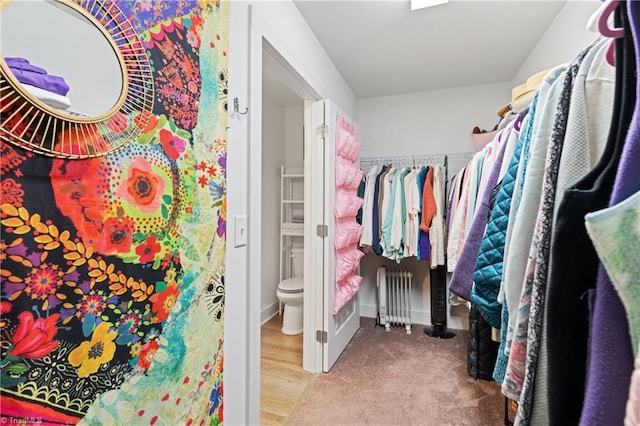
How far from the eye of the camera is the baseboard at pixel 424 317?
2.90m

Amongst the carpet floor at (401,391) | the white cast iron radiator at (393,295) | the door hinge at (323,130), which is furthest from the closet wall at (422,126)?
the door hinge at (323,130)

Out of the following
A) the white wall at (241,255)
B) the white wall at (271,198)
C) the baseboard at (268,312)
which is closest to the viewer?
the white wall at (241,255)

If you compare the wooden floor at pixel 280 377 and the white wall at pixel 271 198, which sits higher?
the white wall at pixel 271 198

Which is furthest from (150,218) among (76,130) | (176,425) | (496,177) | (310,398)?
(310,398)

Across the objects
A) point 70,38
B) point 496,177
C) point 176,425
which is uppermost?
point 70,38

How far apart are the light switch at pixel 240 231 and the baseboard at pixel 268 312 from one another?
7.18 feet

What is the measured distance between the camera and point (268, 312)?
10.7 feet

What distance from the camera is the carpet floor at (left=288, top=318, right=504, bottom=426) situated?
5.49 feet

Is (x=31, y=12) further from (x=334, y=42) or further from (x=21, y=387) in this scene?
(x=334, y=42)

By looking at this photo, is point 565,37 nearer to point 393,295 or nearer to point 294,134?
point 393,295

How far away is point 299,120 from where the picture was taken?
12.0 ft

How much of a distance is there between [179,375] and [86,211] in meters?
0.55

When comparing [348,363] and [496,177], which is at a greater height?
[496,177]

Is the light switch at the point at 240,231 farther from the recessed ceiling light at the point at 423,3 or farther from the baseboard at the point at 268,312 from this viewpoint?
the baseboard at the point at 268,312
